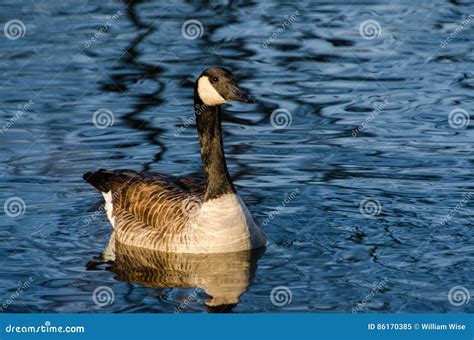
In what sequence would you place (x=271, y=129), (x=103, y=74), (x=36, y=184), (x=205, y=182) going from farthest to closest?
(x=103, y=74) → (x=271, y=129) → (x=36, y=184) → (x=205, y=182)

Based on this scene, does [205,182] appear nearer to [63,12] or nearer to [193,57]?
[193,57]

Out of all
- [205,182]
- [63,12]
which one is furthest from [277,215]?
[63,12]

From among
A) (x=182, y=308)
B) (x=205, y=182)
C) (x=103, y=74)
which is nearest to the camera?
(x=182, y=308)

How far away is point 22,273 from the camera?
13781 millimetres

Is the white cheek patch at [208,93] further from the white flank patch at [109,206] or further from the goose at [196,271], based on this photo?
the white flank patch at [109,206]

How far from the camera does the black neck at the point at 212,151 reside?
14.5m

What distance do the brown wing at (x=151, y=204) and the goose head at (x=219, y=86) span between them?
1.29 meters

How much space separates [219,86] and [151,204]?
1841 mm

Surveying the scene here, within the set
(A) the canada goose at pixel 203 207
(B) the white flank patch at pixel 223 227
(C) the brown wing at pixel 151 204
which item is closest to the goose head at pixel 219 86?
(A) the canada goose at pixel 203 207

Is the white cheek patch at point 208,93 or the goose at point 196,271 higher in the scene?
the white cheek patch at point 208,93

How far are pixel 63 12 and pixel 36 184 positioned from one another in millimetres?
8082

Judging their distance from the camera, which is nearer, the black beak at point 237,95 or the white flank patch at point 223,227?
the black beak at point 237,95

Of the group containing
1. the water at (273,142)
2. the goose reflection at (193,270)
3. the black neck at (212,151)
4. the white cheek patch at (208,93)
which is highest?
the white cheek patch at (208,93)

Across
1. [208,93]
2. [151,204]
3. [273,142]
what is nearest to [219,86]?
[208,93]
